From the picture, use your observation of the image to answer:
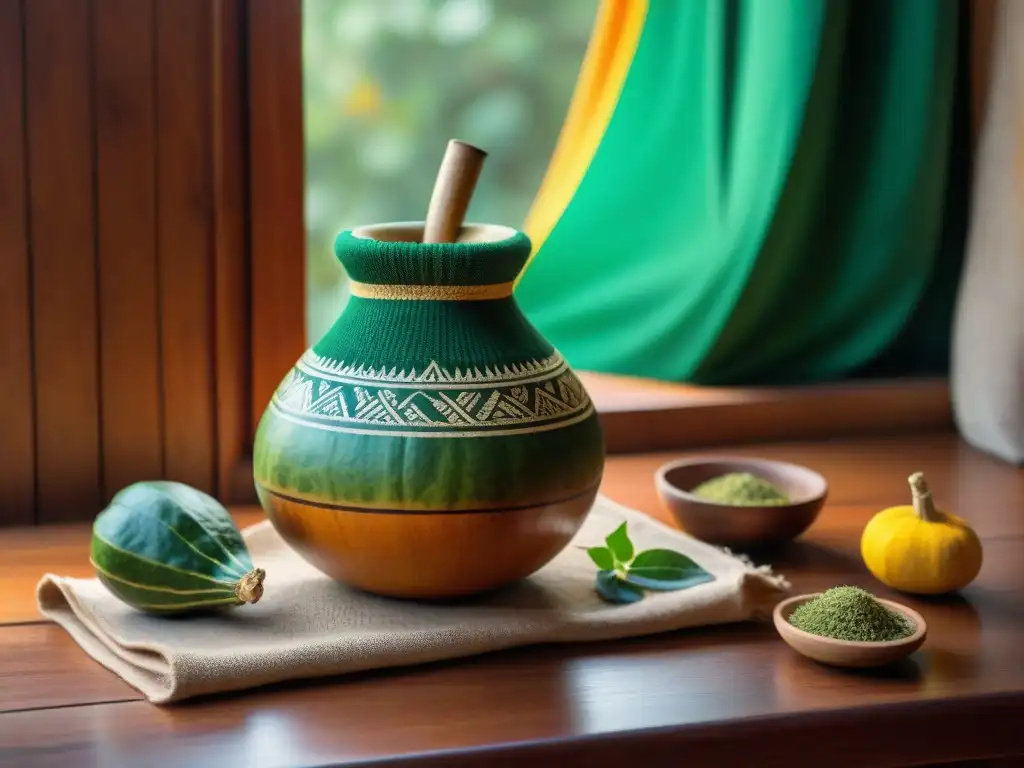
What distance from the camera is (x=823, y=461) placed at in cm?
131

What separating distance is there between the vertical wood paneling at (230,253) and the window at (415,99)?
0.56ft

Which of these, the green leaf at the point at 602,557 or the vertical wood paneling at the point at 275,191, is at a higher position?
the vertical wood paneling at the point at 275,191

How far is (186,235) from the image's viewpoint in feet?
3.66

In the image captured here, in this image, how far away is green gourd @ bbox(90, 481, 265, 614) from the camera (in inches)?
32.5

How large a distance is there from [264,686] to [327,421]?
158 millimetres

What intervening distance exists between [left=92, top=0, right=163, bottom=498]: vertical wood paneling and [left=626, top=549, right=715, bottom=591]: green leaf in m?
0.43

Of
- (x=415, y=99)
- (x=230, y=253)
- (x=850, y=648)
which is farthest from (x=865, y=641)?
(x=415, y=99)

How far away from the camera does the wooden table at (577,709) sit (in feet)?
2.37

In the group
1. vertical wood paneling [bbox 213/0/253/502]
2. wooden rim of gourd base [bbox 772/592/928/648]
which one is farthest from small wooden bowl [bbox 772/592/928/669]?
vertical wood paneling [bbox 213/0/253/502]

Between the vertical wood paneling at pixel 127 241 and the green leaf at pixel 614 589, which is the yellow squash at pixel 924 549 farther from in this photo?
the vertical wood paneling at pixel 127 241

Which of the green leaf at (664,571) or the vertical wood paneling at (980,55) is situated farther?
the vertical wood paneling at (980,55)

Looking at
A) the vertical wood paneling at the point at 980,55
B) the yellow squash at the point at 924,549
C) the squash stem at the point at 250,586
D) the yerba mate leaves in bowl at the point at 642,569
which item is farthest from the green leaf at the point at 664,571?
the vertical wood paneling at the point at 980,55

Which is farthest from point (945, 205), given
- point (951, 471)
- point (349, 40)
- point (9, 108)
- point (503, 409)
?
point (9, 108)

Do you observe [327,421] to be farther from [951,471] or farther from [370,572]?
[951,471]
